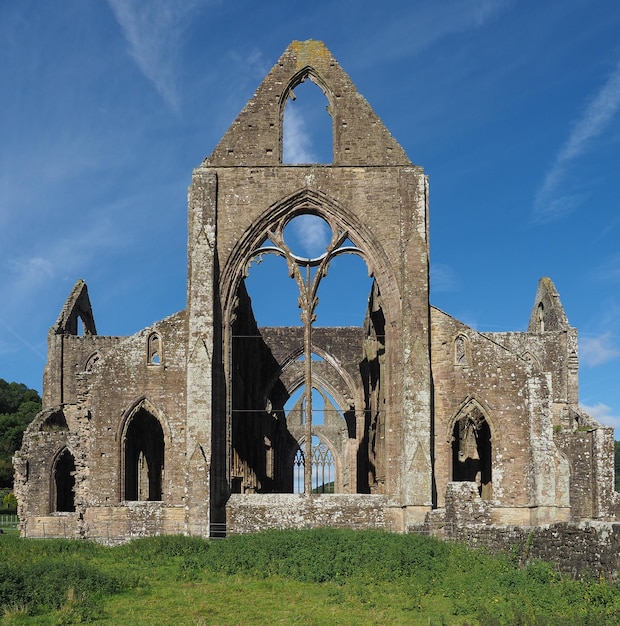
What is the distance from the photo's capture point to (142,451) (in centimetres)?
2877

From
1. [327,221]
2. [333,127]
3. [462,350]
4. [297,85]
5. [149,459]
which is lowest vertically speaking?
[149,459]

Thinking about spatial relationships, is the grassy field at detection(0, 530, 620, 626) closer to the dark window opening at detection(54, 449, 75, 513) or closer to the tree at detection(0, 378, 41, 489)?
the dark window opening at detection(54, 449, 75, 513)

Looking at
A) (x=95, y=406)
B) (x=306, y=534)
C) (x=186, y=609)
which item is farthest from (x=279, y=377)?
(x=186, y=609)

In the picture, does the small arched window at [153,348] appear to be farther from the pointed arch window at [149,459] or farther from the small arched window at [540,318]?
the small arched window at [540,318]

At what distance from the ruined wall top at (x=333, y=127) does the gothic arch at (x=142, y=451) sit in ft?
21.2

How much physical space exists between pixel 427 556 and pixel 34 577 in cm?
569

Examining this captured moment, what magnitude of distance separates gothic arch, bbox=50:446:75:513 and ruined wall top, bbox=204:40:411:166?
11.9 m

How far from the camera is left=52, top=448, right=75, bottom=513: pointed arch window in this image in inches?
1096

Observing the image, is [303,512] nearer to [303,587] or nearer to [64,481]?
[303,587]

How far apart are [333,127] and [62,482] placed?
15.5 metres

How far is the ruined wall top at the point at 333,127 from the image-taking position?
21328 millimetres

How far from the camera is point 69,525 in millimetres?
24984

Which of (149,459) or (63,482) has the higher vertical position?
(149,459)

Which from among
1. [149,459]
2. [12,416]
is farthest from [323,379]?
[12,416]
